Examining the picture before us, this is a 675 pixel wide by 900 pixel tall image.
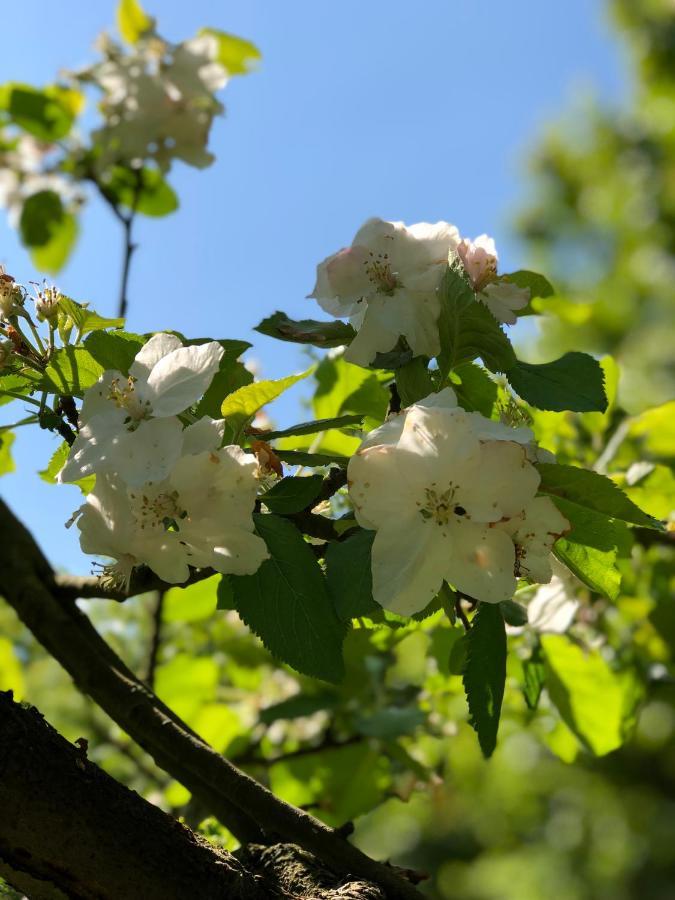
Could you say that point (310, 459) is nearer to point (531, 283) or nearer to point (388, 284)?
point (388, 284)

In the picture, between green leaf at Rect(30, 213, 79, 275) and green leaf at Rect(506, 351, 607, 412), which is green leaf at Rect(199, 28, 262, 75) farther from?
green leaf at Rect(506, 351, 607, 412)

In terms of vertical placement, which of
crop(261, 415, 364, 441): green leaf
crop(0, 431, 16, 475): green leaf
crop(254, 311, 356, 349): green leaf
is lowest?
crop(261, 415, 364, 441): green leaf

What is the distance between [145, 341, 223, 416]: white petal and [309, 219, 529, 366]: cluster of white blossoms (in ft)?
0.43

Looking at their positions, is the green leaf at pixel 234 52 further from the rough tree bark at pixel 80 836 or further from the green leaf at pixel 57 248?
the rough tree bark at pixel 80 836

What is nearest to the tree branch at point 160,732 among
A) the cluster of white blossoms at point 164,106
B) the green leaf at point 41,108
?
the cluster of white blossoms at point 164,106

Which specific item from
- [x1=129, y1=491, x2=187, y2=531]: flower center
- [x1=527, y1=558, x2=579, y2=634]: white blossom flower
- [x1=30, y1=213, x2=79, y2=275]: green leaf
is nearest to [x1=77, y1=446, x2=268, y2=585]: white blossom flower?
[x1=129, y1=491, x2=187, y2=531]: flower center

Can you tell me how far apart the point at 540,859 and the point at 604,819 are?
34.7 inches

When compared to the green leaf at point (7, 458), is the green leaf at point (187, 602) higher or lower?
A: higher

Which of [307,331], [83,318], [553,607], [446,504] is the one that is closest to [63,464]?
[83,318]

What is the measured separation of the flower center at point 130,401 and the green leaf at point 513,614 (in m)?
0.33

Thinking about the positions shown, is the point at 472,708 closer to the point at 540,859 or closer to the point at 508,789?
the point at 508,789

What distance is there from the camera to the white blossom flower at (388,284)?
77 cm

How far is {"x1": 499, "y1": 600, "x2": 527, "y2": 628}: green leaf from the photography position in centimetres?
78

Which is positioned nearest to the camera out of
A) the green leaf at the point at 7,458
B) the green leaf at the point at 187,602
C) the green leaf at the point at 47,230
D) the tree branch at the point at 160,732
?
the tree branch at the point at 160,732
